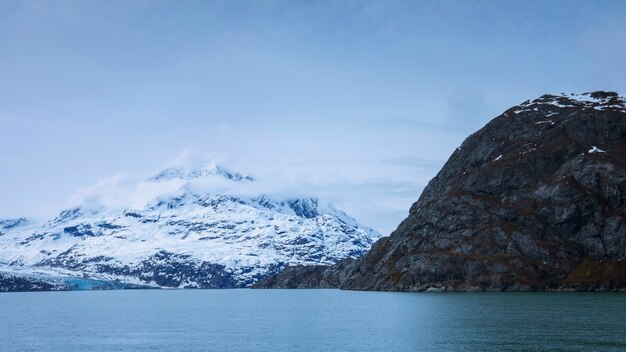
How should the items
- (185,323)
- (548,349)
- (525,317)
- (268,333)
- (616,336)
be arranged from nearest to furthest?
1. (548,349)
2. (616,336)
3. (268,333)
4. (525,317)
5. (185,323)

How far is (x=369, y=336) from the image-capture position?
113375mm

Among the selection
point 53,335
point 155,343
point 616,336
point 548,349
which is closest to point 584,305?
point 616,336

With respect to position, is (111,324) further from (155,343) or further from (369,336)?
(369,336)

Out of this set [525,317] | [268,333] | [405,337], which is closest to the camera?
[405,337]

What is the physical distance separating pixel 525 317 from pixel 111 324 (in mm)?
89165

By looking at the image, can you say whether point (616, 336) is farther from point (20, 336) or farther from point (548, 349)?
point (20, 336)

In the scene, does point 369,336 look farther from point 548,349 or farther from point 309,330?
point 548,349

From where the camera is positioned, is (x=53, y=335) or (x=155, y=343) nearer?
(x=155, y=343)

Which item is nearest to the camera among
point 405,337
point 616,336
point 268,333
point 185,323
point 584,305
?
point 616,336

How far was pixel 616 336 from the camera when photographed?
100125 millimetres

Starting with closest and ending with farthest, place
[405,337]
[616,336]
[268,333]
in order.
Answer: [616,336], [405,337], [268,333]

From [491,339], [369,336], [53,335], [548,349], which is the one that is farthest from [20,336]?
[548,349]

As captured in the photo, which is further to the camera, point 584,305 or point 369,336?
point 584,305

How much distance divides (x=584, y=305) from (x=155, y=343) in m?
108
